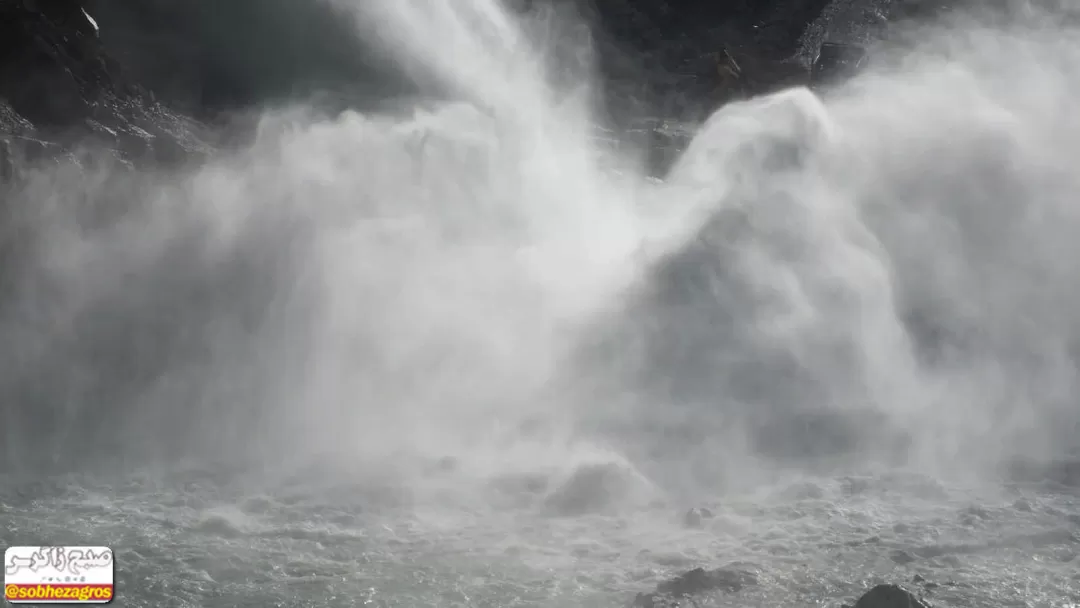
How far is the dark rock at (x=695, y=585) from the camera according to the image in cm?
824

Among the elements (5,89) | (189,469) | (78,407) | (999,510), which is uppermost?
(5,89)

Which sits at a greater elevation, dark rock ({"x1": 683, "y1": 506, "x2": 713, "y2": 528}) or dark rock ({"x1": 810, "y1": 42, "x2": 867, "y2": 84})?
dark rock ({"x1": 810, "y1": 42, "x2": 867, "y2": 84})

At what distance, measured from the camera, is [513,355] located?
44.8 feet

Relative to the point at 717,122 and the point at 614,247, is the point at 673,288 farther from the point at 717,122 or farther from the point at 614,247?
the point at 717,122

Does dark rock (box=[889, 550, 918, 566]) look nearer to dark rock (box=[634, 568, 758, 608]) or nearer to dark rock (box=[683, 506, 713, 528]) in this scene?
dark rock (box=[634, 568, 758, 608])

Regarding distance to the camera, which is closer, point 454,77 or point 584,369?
point 584,369

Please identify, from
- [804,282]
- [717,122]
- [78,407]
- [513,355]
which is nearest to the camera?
[78,407]

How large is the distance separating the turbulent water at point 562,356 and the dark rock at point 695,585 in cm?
30

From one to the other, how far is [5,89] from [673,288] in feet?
38.1

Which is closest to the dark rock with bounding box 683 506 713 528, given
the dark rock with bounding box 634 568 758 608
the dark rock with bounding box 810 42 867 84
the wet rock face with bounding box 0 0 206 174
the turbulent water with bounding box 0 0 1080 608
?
the turbulent water with bounding box 0 0 1080 608

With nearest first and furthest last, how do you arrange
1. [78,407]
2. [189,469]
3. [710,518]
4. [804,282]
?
[710,518] → [189,469] → [78,407] → [804,282]

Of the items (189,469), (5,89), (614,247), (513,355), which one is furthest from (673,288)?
(5,89)

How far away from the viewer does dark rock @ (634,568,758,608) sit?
8242 millimetres

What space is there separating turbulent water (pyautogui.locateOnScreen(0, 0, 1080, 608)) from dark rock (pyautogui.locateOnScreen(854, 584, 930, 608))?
64cm
